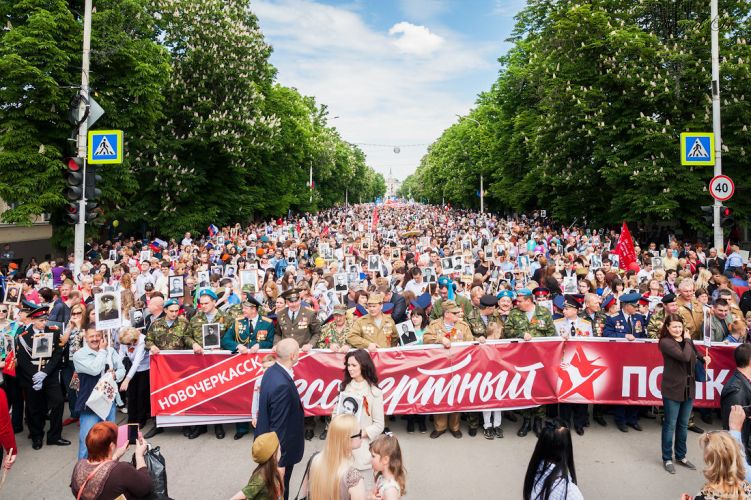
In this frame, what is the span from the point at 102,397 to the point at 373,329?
360 centimetres

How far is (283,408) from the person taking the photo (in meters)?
4.76

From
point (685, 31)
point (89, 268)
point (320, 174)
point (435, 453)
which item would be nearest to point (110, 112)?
point (89, 268)

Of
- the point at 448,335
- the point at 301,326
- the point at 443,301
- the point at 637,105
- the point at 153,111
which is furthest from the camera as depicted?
the point at 153,111

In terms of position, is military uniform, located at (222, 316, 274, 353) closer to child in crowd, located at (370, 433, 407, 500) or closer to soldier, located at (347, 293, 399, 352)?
soldier, located at (347, 293, 399, 352)

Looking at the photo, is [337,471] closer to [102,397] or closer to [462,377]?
[102,397]

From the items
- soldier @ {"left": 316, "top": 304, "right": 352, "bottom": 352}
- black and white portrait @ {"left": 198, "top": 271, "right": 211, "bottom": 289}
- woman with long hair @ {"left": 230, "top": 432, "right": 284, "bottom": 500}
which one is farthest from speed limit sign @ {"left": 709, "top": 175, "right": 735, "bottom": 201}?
woman with long hair @ {"left": 230, "top": 432, "right": 284, "bottom": 500}

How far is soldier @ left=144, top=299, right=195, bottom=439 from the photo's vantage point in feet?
25.4

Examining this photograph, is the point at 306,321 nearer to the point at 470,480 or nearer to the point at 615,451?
the point at 470,480

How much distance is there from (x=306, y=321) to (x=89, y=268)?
927 cm

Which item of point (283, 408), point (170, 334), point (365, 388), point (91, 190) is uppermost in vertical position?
point (91, 190)

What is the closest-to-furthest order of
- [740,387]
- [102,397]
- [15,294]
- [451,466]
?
[740,387], [102,397], [451,466], [15,294]

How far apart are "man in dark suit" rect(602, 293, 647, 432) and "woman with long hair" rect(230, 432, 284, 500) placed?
583cm

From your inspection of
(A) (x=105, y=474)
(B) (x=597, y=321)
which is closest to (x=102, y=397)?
(A) (x=105, y=474)

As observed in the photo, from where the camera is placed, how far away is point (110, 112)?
74.2 feet
